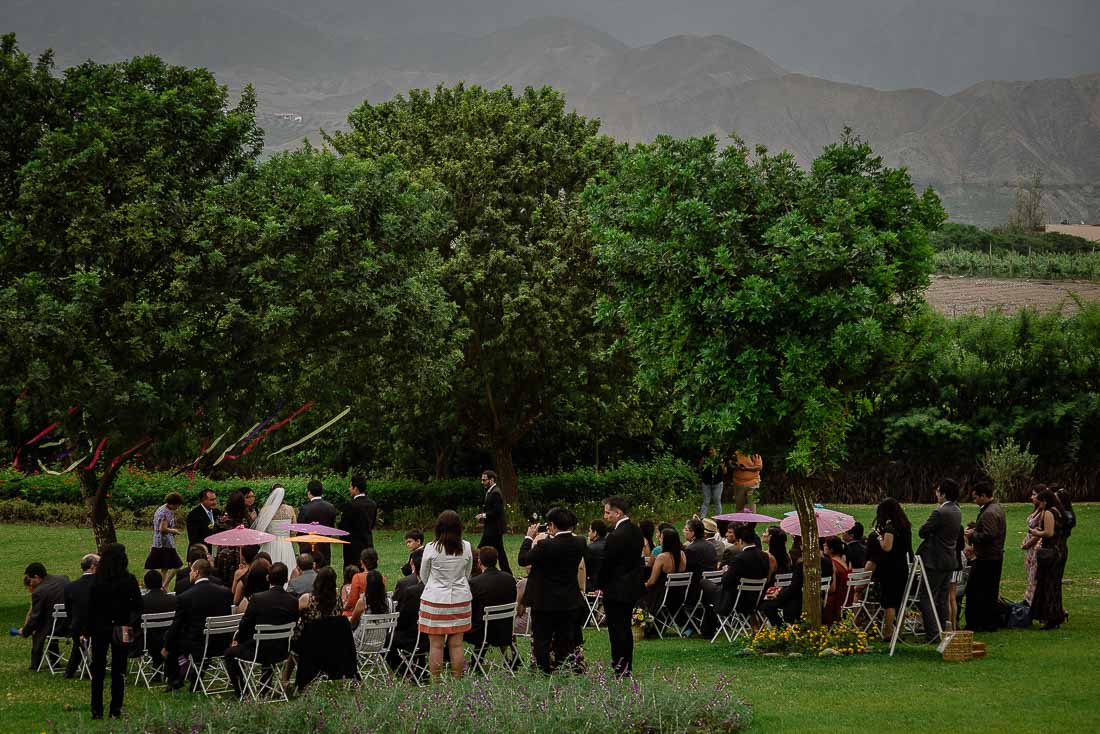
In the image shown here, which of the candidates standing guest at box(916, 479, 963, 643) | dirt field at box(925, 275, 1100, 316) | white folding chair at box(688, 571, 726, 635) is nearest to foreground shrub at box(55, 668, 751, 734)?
standing guest at box(916, 479, 963, 643)

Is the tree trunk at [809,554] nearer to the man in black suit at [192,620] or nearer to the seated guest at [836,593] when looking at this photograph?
the seated guest at [836,593]

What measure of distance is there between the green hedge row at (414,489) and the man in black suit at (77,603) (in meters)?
16.0

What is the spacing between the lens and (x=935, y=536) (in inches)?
493

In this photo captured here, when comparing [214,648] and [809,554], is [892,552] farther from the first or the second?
[214,648]

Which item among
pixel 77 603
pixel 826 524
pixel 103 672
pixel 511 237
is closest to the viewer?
pixel 103 672

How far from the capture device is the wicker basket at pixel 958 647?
38.2ft

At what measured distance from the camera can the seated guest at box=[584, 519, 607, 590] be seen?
12438mm

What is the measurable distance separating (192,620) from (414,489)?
1787 centimetres

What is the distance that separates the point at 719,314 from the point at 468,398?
15586mm

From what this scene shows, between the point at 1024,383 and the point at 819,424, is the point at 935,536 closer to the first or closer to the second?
the point at 819,424

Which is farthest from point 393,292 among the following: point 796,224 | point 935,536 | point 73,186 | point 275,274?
point 935,536

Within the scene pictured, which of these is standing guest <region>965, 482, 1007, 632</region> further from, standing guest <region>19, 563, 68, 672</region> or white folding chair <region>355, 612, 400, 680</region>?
standing guest <region>19, 563, 68, 672</region>

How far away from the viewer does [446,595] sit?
35.1ft

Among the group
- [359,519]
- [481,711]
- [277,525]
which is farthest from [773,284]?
[277,525]
